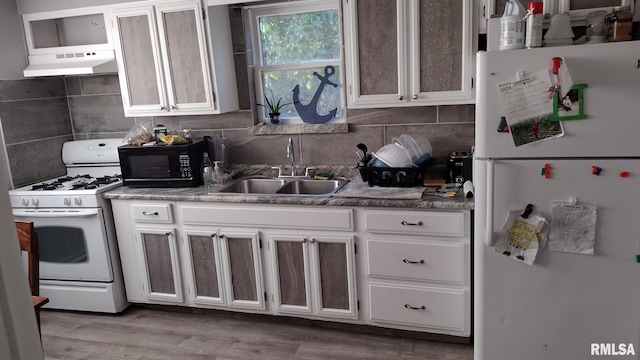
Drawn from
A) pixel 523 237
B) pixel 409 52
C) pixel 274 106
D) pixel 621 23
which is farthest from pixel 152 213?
pixel 621 23

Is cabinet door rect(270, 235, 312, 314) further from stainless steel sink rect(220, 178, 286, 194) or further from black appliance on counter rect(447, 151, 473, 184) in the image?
black appliance on counter rect(447, 151, 473, 184)

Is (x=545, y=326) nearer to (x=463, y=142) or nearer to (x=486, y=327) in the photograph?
(x=486, y=327)

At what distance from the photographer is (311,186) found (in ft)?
10.4

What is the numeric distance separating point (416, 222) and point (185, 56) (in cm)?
182

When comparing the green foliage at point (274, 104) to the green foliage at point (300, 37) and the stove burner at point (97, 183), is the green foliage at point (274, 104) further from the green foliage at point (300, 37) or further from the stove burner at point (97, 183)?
the stove burner at point (97, 183)

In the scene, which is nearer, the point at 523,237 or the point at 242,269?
the point at 523,237

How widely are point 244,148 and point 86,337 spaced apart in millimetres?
1622

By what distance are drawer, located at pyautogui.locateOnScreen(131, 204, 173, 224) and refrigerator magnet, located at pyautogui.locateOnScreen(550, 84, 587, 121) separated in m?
2.25

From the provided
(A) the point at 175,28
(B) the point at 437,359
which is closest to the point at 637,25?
(B) the point at 437,359

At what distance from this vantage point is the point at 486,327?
7.04ft

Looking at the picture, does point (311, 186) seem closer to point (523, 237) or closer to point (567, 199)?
point (523, 237)

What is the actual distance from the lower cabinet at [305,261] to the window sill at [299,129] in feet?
2.30

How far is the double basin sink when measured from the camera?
308 cm

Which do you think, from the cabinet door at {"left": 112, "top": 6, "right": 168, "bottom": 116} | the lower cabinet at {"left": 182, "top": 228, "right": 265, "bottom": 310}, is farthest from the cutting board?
the cabinet door at {"left": 112, "top": 6, "right": 168, "bottom": 116}
